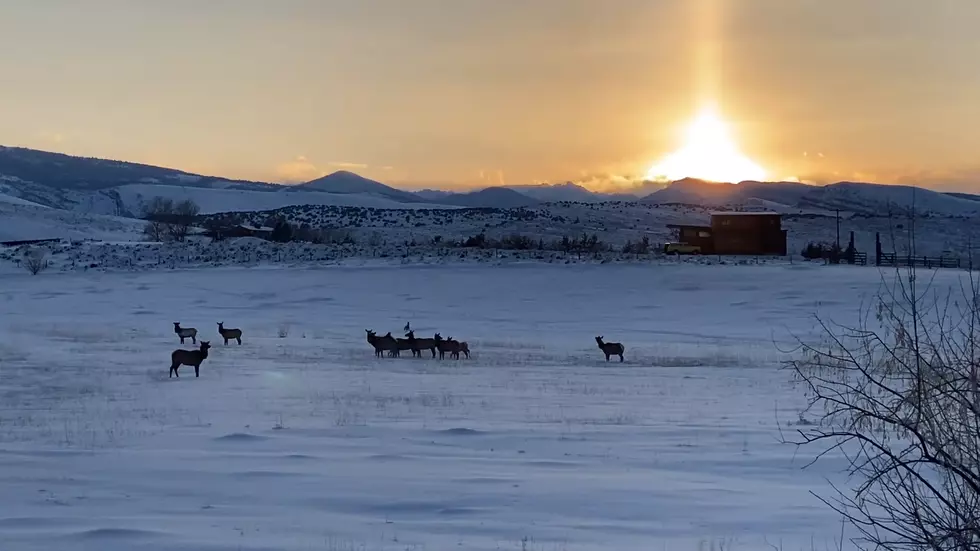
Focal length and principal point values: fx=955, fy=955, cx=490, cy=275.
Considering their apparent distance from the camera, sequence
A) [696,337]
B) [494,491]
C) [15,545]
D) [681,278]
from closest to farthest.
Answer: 1. [15,545]
2. [494,491]
3. [696,337]
4. [681,278]

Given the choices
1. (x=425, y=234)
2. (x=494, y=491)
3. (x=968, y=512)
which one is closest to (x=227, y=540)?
(x=494, y=491)

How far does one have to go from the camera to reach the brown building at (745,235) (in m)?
76.3

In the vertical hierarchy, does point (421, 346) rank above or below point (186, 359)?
below

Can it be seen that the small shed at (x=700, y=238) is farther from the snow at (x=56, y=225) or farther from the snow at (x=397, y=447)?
the snow at (x=56, y=225)

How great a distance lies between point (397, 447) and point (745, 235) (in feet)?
220

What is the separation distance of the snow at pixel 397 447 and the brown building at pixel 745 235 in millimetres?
42028

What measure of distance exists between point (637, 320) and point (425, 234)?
63869mm

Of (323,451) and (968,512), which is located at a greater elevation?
(968,512)

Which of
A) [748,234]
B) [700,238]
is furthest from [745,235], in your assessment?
[700,238]

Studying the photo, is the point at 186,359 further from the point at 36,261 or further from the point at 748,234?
the point at 748,234

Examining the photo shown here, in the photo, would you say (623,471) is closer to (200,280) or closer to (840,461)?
(840,461)

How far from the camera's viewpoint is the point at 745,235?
76.6 m

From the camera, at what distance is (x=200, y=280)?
5744 centimetres

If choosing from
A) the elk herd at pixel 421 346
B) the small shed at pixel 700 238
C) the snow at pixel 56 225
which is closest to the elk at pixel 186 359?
the elk herd at pixel 421 346
